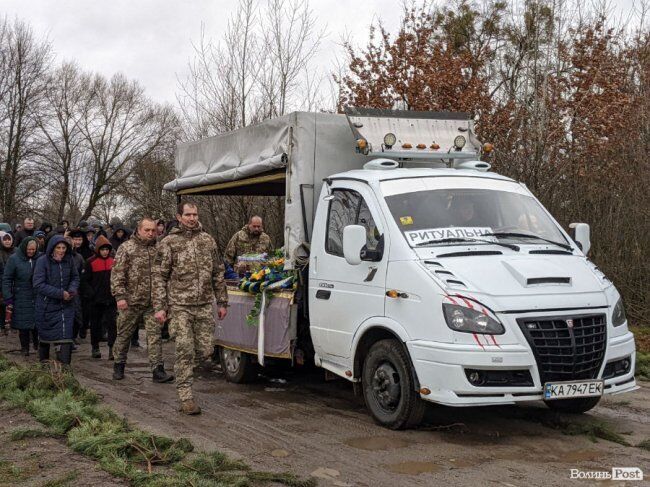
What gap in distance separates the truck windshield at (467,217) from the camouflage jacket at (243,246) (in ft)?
12.7

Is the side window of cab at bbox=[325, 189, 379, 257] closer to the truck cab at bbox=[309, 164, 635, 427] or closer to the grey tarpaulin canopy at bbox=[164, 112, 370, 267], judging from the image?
the truck cab at bbox=[309, 164, 635, 427]

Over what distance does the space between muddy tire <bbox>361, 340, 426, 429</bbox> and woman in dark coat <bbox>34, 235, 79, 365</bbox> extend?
4.68 meters

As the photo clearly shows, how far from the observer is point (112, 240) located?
45.0 ft

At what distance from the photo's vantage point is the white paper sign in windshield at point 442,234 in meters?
6.47

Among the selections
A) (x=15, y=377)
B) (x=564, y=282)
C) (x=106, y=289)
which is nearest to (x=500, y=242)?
(x=564, y=282)

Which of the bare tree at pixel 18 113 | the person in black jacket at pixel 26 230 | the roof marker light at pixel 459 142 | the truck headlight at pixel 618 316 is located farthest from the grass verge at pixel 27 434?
the bare tree at pixel 18 113

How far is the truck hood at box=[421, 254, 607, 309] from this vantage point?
5.85 m

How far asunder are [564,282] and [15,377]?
5826mm

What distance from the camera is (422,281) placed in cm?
603

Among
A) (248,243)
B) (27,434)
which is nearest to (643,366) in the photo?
(248,243)

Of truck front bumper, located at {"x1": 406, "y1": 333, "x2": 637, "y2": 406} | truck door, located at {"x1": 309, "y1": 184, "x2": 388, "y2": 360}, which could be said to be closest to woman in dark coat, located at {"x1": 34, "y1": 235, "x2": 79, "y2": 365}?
truck door, located at {"x1": 309, "y1": 184, "x2": 388, "y2": 360}

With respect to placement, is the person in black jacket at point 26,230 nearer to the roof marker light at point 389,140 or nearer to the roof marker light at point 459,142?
the roof marker light at point 389,140

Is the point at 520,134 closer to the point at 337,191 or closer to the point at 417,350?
the point at 337,191

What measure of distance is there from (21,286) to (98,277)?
1.14m
